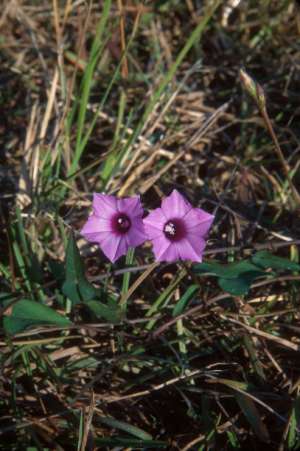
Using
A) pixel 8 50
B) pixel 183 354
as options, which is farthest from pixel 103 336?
pixel 8 50

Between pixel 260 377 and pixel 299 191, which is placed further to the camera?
pixel 299 191

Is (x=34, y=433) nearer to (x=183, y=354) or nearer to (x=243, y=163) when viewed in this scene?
(x=183, y=354)

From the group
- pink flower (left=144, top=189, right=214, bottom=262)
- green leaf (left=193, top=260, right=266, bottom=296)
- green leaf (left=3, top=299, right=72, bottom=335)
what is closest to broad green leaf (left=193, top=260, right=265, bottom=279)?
green leaf (left=193, top=260, right=266, bottom=296)

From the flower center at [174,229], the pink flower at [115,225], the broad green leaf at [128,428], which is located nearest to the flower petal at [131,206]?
the pink flower at [115,225]

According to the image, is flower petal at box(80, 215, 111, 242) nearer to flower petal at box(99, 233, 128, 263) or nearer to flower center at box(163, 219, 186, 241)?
flower petal at box(99, 233, 128, 263)

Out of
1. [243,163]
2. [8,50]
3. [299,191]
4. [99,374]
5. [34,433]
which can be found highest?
[8,50]

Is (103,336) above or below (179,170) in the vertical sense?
below

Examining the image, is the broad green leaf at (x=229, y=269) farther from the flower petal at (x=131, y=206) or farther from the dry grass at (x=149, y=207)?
the flower petal at (x=131, y=206)
